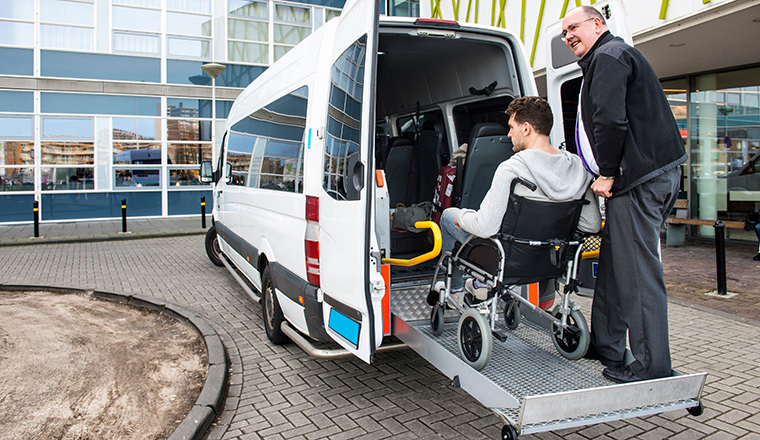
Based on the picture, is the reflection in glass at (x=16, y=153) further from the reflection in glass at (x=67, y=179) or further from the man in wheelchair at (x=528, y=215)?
the man in wheelchair at (x=528, y=215)

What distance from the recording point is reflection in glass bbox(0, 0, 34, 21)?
1517 cm

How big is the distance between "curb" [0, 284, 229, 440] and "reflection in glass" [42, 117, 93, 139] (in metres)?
9.97

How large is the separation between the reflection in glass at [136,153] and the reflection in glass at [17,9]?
4.16 m

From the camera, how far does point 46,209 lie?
51.2 feet

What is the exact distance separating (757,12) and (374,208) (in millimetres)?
6184

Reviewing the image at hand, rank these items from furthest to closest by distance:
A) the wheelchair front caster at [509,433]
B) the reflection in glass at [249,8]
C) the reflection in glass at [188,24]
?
the reflection in glass at [249,8] < the reflection in glass at [188,24] < the wheelchair front caster at [509,433]

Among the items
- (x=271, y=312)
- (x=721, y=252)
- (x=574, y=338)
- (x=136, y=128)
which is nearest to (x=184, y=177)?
(x=136, y=128)

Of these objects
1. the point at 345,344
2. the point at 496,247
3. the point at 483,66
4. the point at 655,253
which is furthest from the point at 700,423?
the point at 483,66

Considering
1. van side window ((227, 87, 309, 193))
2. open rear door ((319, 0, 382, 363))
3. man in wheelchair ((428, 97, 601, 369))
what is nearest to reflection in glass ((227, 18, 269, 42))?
van side window ((227, 87, 309, 193))

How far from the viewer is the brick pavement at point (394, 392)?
128 inches

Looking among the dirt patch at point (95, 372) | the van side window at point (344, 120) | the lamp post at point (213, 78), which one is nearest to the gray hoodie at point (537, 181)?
the van side window at point (344, 120)

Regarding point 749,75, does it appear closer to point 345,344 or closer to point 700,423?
point 700,423

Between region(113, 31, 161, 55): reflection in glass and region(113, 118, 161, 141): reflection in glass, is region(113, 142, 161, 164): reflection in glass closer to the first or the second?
region(113, 118, 161, 141): reflection in glass

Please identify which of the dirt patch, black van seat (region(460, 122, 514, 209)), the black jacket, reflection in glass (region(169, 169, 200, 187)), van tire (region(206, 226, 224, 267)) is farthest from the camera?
reflection in glass (region(169, 169, 200, 187))
